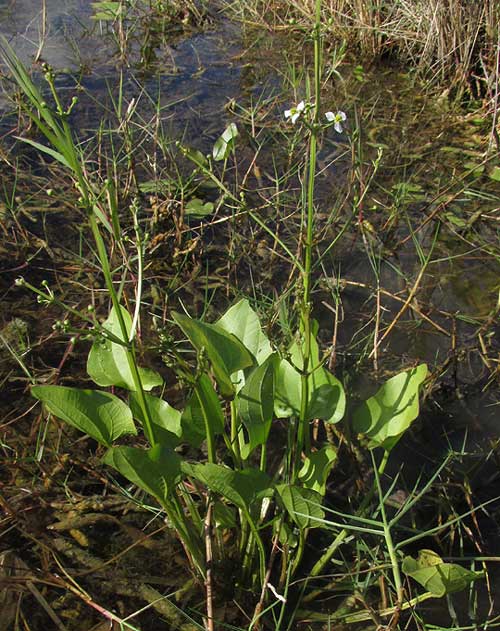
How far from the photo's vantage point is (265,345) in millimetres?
1314

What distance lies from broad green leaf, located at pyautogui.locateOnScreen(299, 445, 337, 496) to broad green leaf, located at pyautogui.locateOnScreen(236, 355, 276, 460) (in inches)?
4.0

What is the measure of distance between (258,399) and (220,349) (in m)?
0.11

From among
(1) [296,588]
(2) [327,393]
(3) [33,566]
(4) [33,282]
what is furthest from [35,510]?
(4) [33,282]

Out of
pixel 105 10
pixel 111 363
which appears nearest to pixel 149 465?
pixel 111 363

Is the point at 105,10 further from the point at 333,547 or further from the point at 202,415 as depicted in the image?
the point at 333,547

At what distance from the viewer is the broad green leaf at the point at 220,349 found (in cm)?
113

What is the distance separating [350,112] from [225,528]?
219 centimetres

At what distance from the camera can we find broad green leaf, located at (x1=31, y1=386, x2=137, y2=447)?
44.9 inches

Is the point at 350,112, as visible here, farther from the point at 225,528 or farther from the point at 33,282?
the point at 225,528

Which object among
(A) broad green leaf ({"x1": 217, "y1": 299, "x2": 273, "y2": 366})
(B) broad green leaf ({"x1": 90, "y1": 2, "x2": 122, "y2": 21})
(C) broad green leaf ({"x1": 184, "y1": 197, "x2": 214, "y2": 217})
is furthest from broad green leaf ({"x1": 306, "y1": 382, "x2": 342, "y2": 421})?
(B) broad green leaf ({"x1": 90, "y1": 2, "x2": 122, "y2": 21})

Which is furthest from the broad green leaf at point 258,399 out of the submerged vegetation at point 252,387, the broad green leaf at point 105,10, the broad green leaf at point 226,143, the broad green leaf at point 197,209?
the broad green leaf at point 105,10

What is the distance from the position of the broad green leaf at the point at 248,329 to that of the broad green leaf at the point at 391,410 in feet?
0.71

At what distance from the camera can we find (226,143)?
1.91 meters

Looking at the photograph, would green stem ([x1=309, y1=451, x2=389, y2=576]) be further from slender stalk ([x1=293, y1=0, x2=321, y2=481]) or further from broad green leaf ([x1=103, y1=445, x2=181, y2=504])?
broad green leaf ([x1=103, y1=445, x2=181, y2=504])
